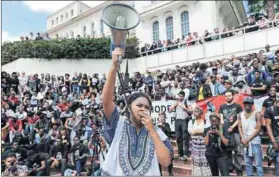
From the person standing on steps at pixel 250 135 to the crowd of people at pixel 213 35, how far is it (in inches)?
380

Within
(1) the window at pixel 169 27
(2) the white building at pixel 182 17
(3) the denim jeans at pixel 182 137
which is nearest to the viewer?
(3) the denim jeans at pixel 182 137

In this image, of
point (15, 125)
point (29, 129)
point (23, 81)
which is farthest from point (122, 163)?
point (23, 81)

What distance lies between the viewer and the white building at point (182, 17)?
Answer: 84.8 feet

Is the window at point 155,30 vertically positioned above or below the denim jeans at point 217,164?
above

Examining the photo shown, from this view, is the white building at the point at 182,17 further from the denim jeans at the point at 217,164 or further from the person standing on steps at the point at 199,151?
the denim jeans at the point at 217,164

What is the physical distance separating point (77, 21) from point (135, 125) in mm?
45554

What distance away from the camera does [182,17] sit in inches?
1108

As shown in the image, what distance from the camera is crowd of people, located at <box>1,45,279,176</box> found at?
253 centimetres

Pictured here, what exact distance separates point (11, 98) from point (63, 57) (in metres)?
10.1

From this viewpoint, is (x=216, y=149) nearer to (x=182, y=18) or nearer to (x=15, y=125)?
(x=15, y=125)

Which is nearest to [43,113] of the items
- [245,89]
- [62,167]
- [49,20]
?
[62,167]

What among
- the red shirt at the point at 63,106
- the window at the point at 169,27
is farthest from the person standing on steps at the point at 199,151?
the window at the point at 169,27

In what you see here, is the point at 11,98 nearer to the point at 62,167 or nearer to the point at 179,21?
the point at 62,167

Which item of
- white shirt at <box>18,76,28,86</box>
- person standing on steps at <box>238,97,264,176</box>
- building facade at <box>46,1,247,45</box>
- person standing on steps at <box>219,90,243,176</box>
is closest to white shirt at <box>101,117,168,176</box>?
person standing on steps at <box>219,90,243,176</box>
